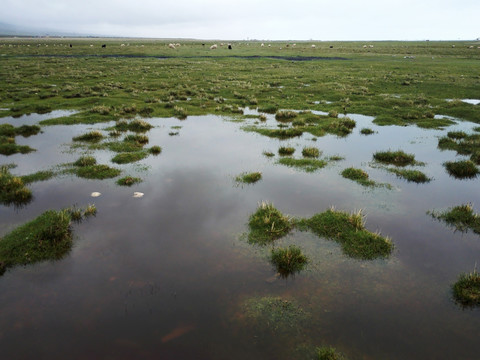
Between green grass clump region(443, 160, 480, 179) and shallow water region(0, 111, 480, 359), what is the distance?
2.17 feet

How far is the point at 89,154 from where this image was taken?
56.9 ft

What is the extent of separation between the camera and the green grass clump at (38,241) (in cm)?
868

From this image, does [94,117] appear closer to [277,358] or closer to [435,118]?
[277,358]

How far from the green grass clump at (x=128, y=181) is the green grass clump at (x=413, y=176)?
13319 mm

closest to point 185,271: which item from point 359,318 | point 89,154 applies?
point 359,318

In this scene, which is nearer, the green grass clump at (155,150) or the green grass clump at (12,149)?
the green grass clump at (12,149)

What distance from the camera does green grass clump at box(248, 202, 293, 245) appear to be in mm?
10016

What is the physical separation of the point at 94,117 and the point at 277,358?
84.4 feet

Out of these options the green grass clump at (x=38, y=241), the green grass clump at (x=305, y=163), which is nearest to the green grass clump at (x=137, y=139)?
the green grass clump at (x=305, y=163)

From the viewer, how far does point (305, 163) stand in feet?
54.0

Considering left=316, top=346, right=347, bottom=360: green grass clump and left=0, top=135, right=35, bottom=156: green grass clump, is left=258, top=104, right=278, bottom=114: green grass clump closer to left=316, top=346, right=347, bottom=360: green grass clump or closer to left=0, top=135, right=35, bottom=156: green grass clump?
left=0, top=135, right=35, bottom=156: green grass clump

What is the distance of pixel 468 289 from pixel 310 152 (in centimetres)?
1132

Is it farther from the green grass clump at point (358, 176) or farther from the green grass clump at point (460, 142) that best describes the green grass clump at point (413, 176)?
the green grass clump at point (460, 142)

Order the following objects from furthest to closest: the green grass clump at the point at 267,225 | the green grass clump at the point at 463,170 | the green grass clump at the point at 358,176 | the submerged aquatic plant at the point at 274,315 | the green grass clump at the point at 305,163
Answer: the green grass clump at the point at 305,163, the green grass clump at the point at 463,170, the green grass clump at the point at 358,176, the green grass clump at the point at 267,225, the submerged aquatic plant at the point at 274,315
